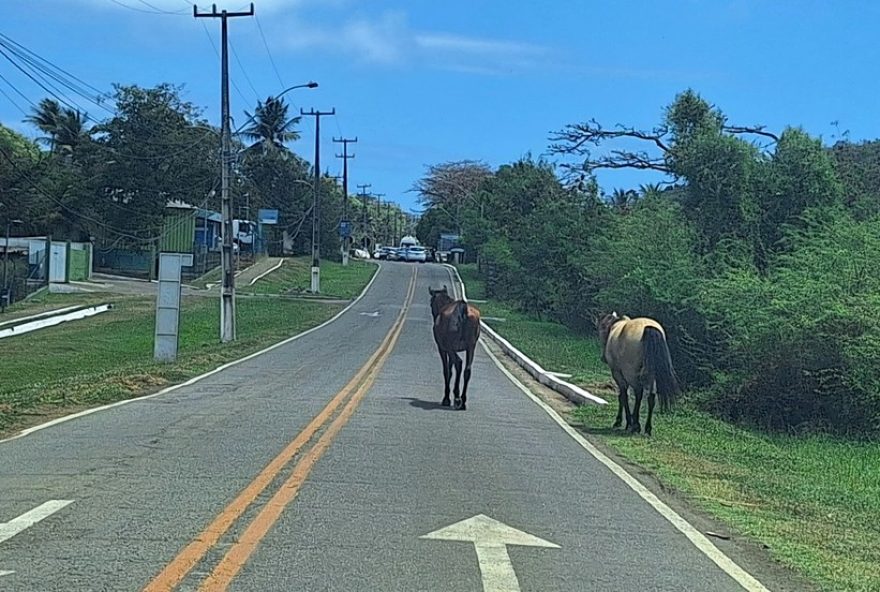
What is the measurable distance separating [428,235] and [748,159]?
112793 millimetres

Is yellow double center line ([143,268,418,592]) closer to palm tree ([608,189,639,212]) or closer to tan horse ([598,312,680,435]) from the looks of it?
tan horse ([598,312,680,435])

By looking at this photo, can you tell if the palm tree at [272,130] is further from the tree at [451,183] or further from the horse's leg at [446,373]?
the horse's leg at [446,373]

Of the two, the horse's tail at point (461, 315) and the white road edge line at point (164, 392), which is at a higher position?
the horse's tail at point (461, 315)

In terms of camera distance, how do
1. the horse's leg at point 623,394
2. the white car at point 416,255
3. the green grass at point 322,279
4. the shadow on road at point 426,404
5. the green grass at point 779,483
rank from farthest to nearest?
the white car at point 416,255 → the green grass at point 322,279 → the shadow on road at point 426,404 → the horse's leg at point 623,394 → the green grass at point 779,483

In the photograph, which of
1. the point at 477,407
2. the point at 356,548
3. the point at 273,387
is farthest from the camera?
the point at 273,387

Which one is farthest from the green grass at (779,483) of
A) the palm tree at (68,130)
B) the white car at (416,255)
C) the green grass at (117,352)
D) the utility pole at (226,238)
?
the white car at (416,255)

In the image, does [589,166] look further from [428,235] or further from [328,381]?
[428,235]

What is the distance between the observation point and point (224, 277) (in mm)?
37562

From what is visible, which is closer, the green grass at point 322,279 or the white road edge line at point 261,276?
the green grass at point 322,279

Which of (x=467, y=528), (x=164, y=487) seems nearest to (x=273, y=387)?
(x=164, y=487)

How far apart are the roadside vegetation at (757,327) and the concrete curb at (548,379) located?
0.75 metres

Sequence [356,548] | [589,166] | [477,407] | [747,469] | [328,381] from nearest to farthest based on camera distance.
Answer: [356,548], [747,469], [477,407], [328,381], [589,166]

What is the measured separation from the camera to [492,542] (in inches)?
320

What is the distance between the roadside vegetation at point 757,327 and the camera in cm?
1112
